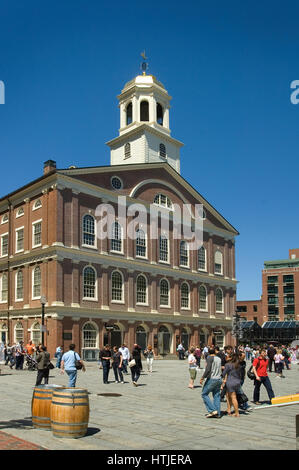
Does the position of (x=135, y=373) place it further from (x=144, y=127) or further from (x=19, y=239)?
(x=144, y=127)

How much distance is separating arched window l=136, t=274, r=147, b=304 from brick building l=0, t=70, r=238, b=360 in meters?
0.09

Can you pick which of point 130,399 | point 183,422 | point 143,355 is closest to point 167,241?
point 143,355

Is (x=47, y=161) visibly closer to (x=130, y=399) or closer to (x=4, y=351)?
(x=4, y=351)

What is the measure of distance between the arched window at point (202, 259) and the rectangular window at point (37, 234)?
60.0 feet

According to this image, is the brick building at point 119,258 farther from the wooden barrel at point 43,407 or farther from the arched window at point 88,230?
the wooden barrel at point 43,407

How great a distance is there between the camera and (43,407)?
11406 mm

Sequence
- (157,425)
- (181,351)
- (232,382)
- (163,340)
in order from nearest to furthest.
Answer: (157,425)
(232,382)
(181,351)
(163,340)

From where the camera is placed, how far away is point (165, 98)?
5509 cm

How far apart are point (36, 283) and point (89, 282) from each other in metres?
4.10

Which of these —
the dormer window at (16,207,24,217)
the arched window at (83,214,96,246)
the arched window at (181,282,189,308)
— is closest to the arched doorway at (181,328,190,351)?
the arched window at (181,282,189,308)

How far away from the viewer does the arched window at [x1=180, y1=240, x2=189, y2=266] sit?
50719 millimetres

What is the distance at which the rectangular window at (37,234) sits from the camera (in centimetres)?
4112

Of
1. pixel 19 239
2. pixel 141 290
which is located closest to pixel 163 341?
pixel 141 290
